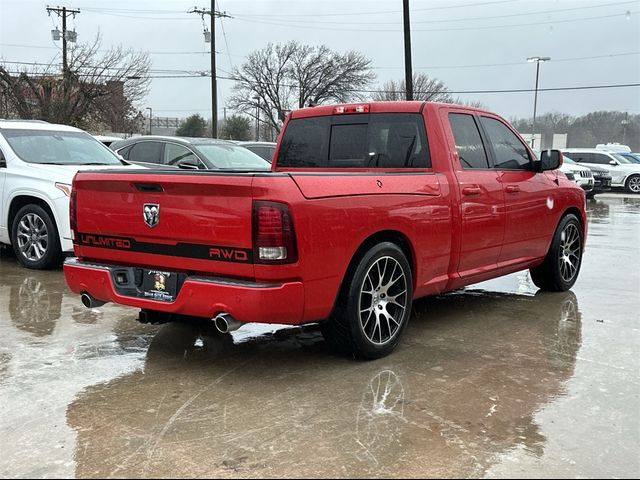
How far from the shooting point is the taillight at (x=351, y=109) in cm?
564

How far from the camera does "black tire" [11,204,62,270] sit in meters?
7.84

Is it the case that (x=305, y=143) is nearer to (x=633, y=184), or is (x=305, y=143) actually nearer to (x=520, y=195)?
(x=520, y=195)

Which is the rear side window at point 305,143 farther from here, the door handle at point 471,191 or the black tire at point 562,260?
the black tire at point 562,260

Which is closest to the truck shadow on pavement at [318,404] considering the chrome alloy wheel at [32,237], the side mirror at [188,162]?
the chrome alloy wheel at [32,237]

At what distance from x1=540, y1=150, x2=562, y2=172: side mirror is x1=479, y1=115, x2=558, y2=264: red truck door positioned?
4.1 inches

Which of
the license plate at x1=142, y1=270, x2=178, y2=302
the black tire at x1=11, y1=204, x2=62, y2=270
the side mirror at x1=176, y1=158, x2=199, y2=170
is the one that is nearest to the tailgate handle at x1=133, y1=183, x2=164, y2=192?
the license plate at x1=142, y1=270, x2=178, y2=302

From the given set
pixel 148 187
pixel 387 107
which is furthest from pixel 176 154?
pixel 148 187

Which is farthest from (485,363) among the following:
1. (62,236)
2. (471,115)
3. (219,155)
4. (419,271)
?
(219,155)

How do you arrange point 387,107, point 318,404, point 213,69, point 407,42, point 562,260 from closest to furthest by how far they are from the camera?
1. point 318,404
2. point 387,107
3. point 562,260
4. point 407,42
5. point 213,69

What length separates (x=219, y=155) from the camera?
10648mm

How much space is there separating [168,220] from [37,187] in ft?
14.6

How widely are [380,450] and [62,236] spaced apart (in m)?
5.65

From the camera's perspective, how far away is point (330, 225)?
13.5 feet

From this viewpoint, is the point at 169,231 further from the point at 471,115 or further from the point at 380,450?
the point at 471,115
